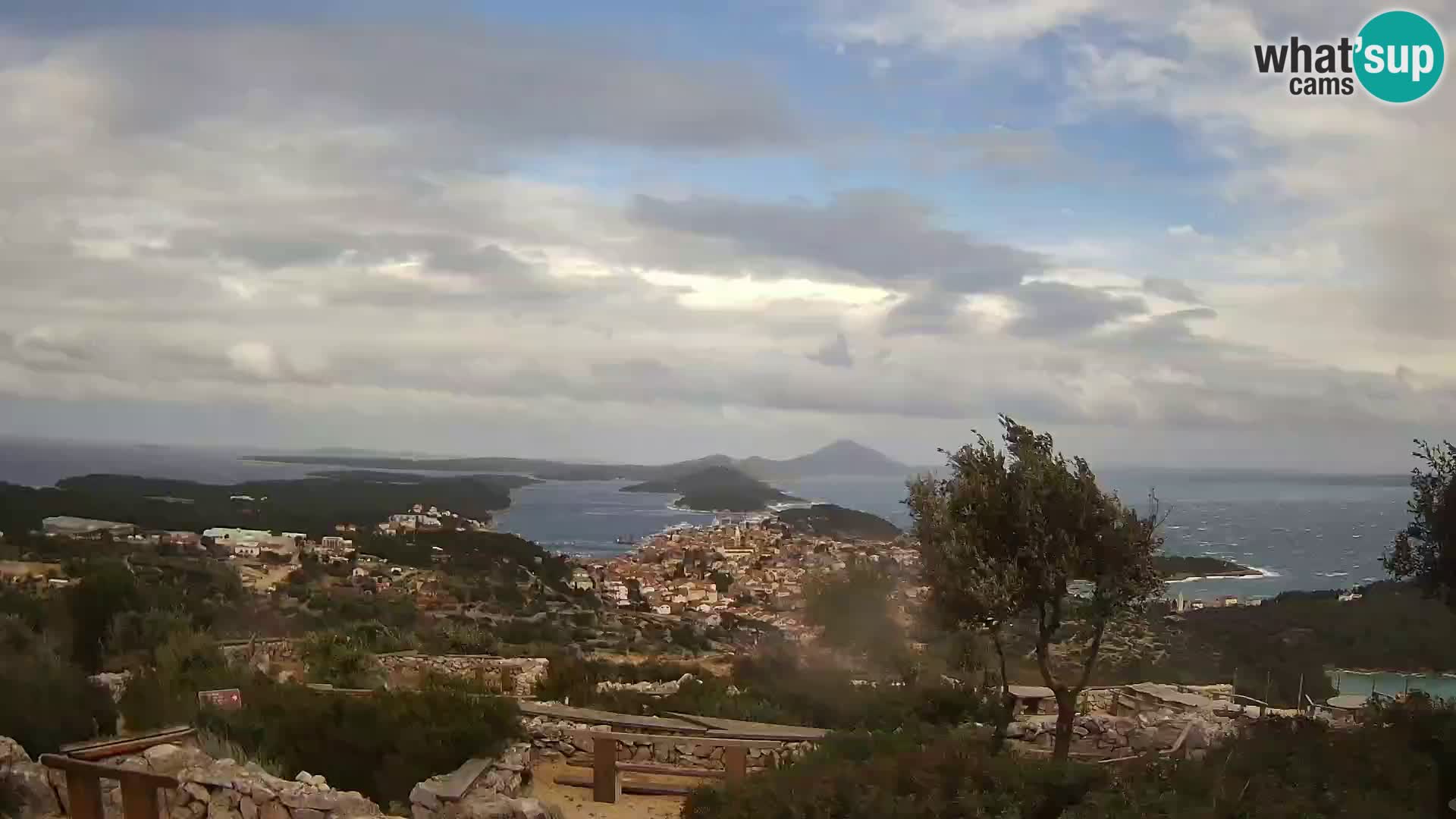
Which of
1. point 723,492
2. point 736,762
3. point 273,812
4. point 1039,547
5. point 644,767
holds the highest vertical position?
point 1039,547

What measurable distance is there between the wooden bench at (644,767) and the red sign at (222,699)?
3149 mm

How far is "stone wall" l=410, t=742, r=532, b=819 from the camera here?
24.0ft

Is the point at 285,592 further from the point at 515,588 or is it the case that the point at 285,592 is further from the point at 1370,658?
the point at 1370,658

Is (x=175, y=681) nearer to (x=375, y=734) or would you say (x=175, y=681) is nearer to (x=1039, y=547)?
(x=375, y=734)

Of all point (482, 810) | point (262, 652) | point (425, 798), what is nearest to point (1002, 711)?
point (482, 810)

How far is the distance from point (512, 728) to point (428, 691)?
89cm

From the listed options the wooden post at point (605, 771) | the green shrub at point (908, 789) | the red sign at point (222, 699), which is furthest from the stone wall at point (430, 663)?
the green shrub at point (908, 789)

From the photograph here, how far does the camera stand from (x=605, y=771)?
9070 mm

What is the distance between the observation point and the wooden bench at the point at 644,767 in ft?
29.6

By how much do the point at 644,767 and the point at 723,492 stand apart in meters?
25.0

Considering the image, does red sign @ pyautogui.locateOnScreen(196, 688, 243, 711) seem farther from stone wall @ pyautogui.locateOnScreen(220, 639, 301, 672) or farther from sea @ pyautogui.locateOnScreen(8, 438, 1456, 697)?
sea @ pyautogui.locateOnScreen(8, 438, 1456, 697)

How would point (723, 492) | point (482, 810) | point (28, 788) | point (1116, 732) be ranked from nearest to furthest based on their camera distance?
point (482, 810)
point (28, 788)
point (1116, 732)
point (723, 492)

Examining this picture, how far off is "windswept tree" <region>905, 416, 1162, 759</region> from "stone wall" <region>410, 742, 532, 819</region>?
4122 millimetres

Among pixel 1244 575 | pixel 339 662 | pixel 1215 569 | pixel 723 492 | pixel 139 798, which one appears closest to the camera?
pixel 139 798
